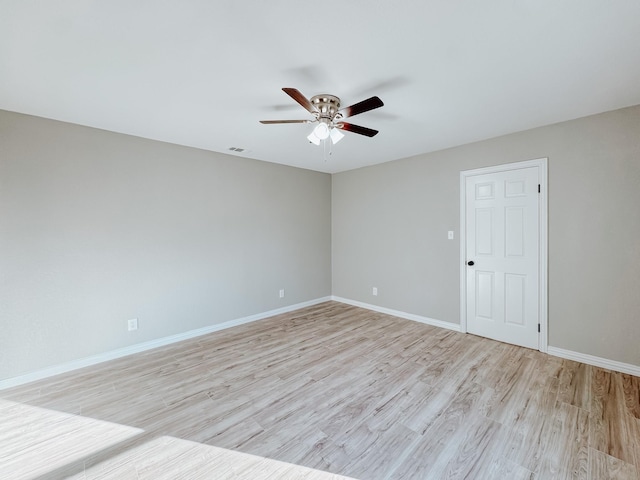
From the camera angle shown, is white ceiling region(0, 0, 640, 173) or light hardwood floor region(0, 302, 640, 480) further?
light hardwood floor region(0, 302, 640, 480)

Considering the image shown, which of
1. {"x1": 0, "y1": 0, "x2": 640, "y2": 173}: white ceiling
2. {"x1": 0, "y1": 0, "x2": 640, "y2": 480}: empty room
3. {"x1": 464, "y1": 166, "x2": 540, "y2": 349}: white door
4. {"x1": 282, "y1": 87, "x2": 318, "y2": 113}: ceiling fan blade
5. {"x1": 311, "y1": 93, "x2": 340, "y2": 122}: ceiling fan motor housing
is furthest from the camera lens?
{"x1": 464, "y1": 166, "x2": 540, "y2": 349}: white door

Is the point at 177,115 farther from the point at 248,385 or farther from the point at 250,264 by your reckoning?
the point at 248,385

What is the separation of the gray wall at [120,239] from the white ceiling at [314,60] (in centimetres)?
44

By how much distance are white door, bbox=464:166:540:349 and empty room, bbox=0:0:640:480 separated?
0.03 m

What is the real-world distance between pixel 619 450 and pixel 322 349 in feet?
7.81

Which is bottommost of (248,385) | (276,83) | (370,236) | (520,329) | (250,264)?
(248,385)

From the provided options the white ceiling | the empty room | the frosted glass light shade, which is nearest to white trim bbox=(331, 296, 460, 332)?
the empty room

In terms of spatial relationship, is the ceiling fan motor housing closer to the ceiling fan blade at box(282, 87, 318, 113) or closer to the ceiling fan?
the ceiling fan

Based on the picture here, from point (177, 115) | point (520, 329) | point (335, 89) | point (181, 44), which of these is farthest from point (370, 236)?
point (181, 44)

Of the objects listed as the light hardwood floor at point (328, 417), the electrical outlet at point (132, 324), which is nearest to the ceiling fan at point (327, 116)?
the light hardwood floor at point (328, 417)

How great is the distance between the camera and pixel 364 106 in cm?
191

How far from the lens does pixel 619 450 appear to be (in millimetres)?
1696

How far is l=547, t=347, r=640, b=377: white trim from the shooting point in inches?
101

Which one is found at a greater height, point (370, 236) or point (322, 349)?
point (370, 236)
